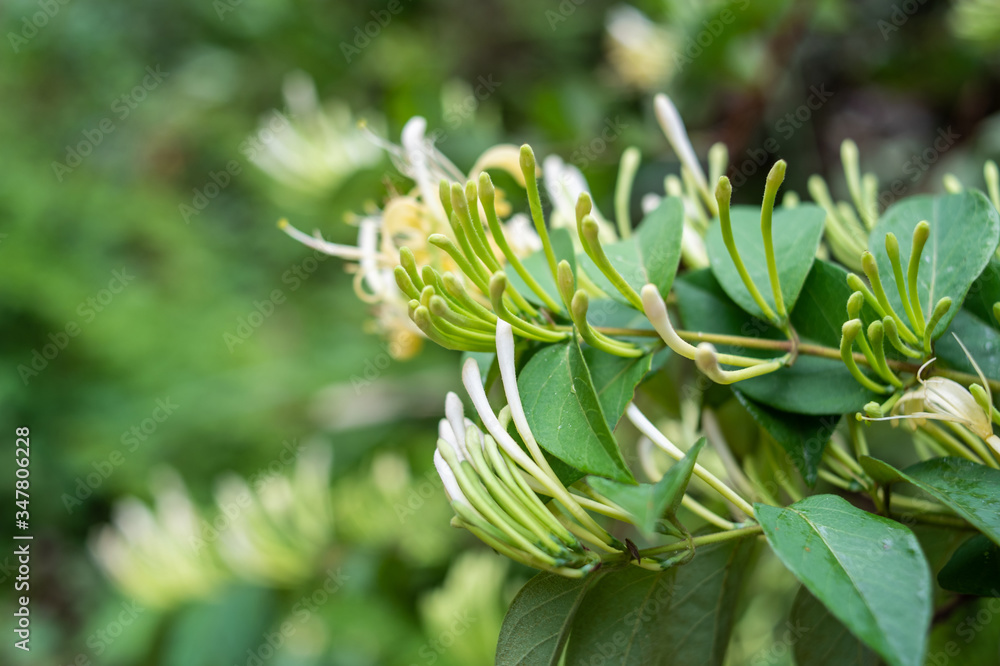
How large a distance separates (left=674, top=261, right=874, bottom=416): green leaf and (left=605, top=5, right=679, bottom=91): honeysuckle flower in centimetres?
69

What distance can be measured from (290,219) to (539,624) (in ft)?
5.51

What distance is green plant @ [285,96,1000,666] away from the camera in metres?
0.25

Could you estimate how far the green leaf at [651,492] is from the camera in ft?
0.72

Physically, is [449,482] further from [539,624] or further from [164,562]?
[164,562]

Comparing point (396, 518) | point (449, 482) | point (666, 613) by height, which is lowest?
point (396, 518)

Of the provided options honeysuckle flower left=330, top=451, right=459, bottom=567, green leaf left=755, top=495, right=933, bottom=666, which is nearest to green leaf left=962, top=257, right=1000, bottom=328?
green leaf left=755, top=495, right=933, bottom=666

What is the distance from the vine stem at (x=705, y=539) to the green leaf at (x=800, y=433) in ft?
0.13

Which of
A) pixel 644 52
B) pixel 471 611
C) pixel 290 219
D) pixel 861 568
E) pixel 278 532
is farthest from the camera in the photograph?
pixel 290 219

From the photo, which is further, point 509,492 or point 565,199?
point 565,199

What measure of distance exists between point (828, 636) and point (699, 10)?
0.72 meters

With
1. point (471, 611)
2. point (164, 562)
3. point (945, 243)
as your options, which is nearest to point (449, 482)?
point (945, 243)

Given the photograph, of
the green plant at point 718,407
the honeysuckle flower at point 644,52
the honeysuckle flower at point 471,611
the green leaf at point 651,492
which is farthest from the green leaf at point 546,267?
the honeysuckle flower at point 644,52

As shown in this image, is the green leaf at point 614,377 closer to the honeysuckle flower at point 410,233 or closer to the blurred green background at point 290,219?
the honeysuckle flower at point 410,233

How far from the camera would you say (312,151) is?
822mm
